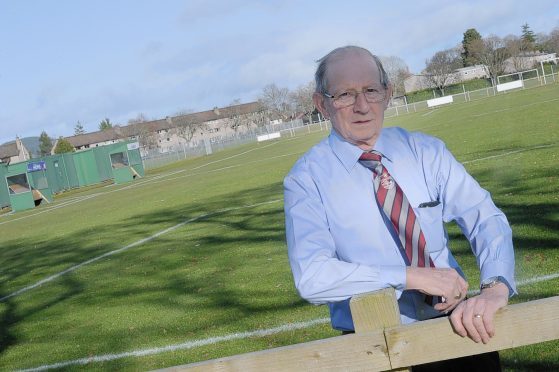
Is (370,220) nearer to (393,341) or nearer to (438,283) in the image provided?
(438,283)

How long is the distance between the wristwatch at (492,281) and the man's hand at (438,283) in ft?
0.30

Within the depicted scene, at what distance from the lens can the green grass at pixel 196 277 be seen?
8312mm

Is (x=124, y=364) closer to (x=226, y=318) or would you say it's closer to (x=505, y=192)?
(x=226, y=318)

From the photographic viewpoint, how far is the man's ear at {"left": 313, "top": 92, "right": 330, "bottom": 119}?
3148 mm

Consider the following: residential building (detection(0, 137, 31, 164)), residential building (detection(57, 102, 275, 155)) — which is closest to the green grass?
residential building (detection(0, 137, 31, 164))

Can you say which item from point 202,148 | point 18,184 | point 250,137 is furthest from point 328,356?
point 250,137

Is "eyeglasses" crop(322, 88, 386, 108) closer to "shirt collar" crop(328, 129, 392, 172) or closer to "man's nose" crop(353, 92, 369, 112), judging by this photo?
"man's nose" crop(353, 92, 369, 112)

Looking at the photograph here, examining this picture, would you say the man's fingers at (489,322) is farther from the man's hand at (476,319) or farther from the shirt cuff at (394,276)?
the shirt cuff at (394,276)

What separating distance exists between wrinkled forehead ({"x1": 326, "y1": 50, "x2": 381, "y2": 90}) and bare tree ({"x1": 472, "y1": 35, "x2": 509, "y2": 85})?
397 feet

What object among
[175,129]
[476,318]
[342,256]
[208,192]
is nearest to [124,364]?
[342,256]

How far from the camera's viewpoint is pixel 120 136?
166000 mm

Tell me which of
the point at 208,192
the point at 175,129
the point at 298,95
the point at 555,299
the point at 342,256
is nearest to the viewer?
the point at 555,299

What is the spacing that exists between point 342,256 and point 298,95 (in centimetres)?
14514

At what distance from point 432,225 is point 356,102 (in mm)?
490
